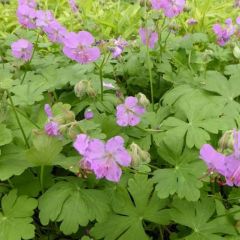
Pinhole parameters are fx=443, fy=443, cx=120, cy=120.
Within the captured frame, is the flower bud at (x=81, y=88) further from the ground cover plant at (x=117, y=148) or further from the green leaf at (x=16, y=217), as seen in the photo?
the green leaf at (x=16, y=217)

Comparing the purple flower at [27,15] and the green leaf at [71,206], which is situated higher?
the purple flower at [27,15]

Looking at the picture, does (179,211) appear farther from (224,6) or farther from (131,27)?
(224,6)

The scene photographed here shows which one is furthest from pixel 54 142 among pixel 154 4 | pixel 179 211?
pixel 154 4

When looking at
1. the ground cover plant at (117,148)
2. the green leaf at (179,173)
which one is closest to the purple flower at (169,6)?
the ground cover plant at (117,148)

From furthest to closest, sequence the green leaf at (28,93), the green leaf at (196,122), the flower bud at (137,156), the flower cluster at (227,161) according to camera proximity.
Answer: the green leaf at (28,93)
the green leaf at (196,122)
the flower bud at (137,156)
the flower cluster at (227,161)

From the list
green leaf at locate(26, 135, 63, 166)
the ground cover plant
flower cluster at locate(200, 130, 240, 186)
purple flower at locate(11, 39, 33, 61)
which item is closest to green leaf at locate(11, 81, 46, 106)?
the ground cover plant

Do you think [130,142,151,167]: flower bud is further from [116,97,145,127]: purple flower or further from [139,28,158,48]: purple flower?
[139,28,158,48]: purple flower
